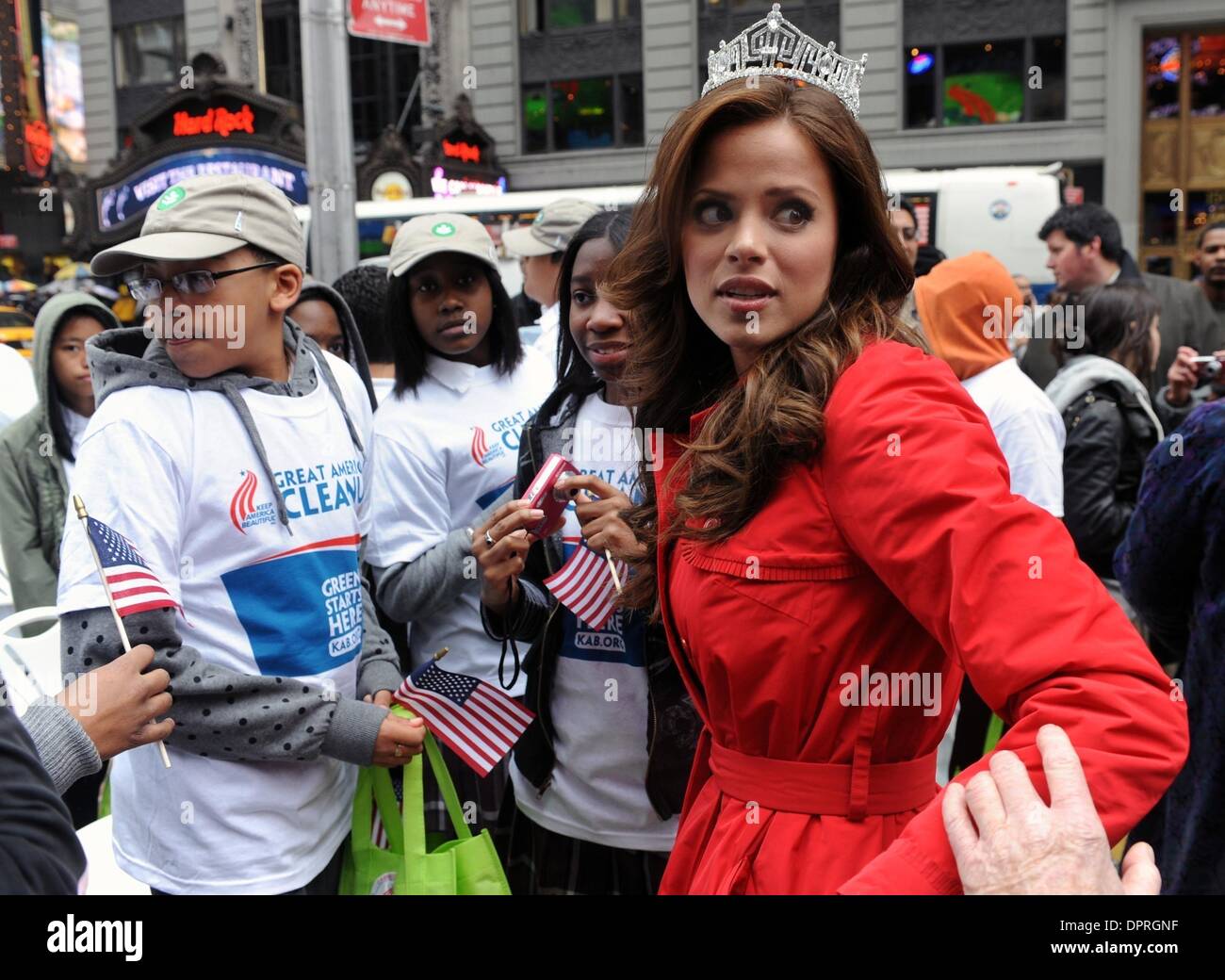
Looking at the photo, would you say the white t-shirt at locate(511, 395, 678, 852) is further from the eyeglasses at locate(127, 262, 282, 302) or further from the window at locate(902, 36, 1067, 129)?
the window at locate(902, 36, 1067, 129)

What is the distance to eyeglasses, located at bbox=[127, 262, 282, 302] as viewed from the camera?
2.24 metres

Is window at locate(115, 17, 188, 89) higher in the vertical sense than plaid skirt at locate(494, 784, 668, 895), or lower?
higher

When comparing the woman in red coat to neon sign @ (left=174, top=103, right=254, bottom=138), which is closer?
the woman in red coat

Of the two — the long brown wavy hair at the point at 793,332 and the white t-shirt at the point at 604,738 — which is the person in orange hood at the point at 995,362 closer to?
the white t-shirt at the point at 604,738

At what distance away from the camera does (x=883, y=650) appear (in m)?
1.37

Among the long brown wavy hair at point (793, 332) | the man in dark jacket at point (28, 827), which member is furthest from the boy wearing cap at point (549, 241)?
the man in dark jacket at point (28, 827)

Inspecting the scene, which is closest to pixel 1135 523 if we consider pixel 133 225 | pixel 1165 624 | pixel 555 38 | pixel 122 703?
pixel 1165 624

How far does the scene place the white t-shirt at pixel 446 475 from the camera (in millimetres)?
3012

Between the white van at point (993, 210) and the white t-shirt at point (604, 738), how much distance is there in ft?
43.3

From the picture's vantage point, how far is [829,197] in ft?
5.08

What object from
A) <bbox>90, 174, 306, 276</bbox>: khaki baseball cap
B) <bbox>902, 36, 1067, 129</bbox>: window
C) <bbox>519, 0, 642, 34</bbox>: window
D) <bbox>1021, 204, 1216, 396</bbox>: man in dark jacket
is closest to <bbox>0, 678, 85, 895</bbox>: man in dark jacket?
<bbox>90, 174, 306, 276</bbox>: khaki baseball cap

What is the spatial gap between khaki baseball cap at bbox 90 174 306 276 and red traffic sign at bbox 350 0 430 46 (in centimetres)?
393

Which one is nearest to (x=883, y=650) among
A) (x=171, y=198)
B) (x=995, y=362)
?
(x=171, y=198)

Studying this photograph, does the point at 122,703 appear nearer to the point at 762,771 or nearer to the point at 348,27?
the point at 762,771
